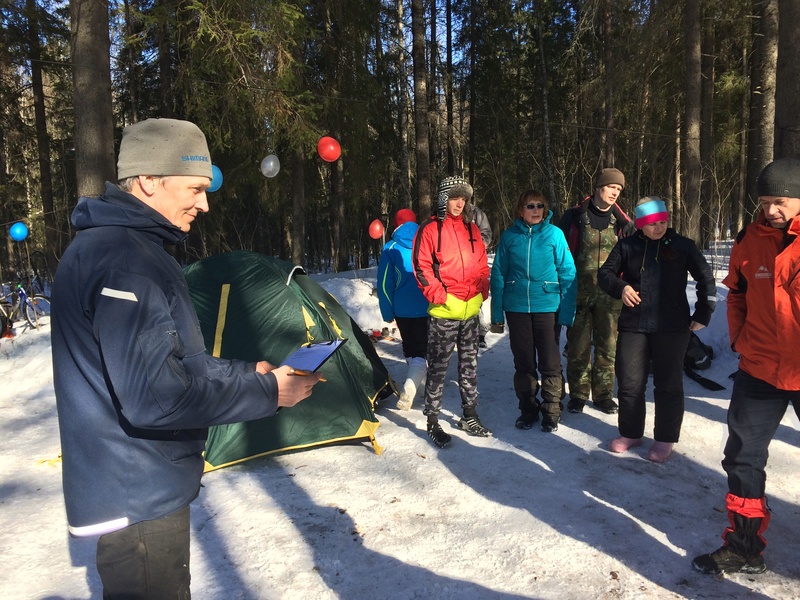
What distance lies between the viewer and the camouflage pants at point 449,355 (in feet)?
14.3

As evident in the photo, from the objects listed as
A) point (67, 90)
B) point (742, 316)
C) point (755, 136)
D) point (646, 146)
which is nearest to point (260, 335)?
point (742, 316)

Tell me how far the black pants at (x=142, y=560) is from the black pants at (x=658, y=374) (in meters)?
3.29

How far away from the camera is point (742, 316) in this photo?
9.50 feet

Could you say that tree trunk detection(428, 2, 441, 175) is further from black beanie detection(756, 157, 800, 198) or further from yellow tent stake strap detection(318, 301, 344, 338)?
black beanie detection(756, 157, 800, 198)

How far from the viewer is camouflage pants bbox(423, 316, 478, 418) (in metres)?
4.37

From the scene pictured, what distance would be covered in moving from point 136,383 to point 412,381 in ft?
13.3

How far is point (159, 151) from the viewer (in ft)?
4.97

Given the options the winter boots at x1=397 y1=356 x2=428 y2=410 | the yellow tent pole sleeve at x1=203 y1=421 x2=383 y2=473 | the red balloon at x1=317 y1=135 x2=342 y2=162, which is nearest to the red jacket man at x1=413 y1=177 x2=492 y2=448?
the yellow tent pole sleeve at x1=203 y1=421 x2=383 y2=473

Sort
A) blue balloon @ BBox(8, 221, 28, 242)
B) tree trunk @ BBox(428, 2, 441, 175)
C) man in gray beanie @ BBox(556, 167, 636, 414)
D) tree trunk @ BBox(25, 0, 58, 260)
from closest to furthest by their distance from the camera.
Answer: man in gray beanie @ BBox(556, 167, 636, 414)
blue balloon @ BBox(8, 221, 28, 242)
tree trunk @ BBox(25, 0, 58, 260)
tree trunk @ BBox(428, 2, 441, 175)

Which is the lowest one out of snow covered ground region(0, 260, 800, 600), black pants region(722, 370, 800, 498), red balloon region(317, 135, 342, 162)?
snow covered ground region(0, 260, 800, 600)

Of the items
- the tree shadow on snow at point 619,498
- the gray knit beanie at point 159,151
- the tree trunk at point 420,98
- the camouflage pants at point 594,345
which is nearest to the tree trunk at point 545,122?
the tree trunk at point 420,98

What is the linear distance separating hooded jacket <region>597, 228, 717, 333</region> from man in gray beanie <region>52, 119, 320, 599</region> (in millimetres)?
3021

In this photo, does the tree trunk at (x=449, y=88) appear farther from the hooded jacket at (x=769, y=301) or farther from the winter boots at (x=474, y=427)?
the hooded jacket at (x=769, y=301)

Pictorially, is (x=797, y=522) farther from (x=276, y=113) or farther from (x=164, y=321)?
(x=276, y=113)
